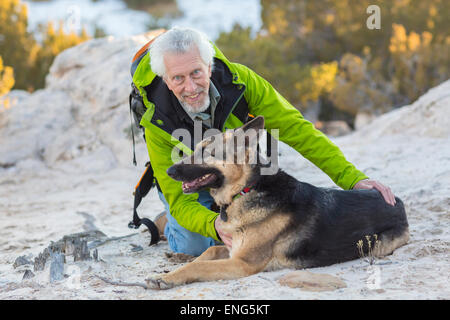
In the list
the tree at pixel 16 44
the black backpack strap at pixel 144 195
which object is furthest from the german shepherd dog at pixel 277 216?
the tree at pixel 16 44

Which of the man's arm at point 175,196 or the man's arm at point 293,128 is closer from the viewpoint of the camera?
the man's arm at point 175,196

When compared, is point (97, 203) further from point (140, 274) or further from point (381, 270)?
point (381, 270)

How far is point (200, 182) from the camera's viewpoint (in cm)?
354

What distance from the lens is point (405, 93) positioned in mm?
11445

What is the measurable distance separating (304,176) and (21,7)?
1086cm

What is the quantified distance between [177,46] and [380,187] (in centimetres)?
188

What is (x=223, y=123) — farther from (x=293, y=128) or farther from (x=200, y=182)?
(x=200, y=182)

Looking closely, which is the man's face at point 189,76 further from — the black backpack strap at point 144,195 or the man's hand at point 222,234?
the black backpack strap at point 144,195

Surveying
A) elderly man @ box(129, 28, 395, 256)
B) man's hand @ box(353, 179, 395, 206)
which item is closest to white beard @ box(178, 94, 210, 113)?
elderly man @ box(129, 28, 395, 256)

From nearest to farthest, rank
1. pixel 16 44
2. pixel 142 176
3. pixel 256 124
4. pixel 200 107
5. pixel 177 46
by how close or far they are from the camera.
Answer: pixel 256 124 < pixel 177 46 < pixel 200 107 < pixel 142 176 < pixel 16 44

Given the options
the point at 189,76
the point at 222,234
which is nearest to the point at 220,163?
the point at 222,234

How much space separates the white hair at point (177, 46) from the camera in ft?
Answer: 12.7

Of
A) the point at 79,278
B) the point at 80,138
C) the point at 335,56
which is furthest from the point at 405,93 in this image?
the point at 79,278

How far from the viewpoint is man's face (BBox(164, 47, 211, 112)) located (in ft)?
12.6
